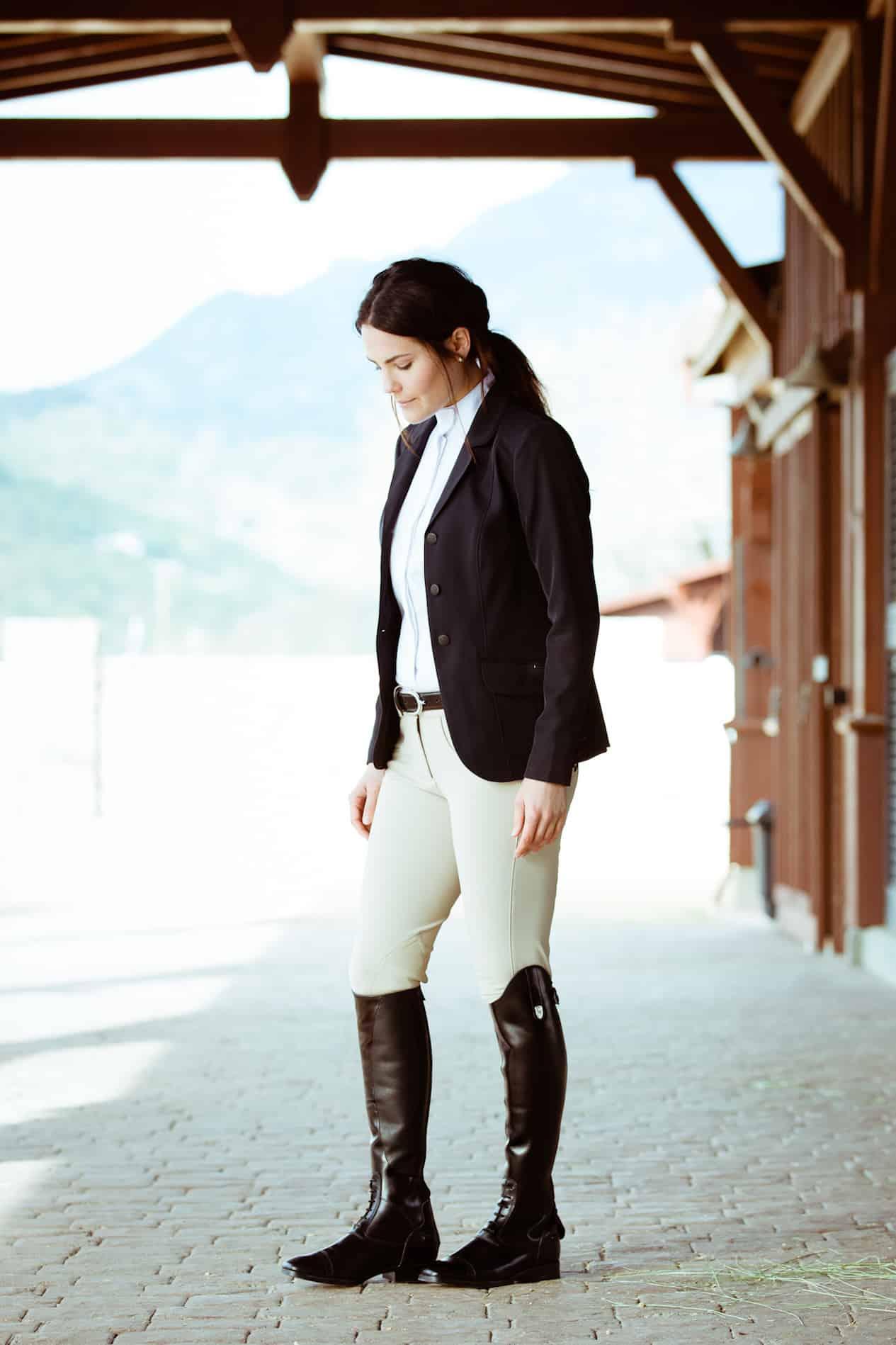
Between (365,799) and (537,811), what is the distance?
0.50 m

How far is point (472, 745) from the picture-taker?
→ 2.90m

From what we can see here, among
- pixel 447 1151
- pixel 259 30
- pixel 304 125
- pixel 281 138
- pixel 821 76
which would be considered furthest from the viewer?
pixel 821 76

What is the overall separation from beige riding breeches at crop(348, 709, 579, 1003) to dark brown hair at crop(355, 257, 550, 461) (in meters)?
0.51

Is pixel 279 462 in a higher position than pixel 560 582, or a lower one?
higher

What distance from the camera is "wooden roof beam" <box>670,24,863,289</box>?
6.96m

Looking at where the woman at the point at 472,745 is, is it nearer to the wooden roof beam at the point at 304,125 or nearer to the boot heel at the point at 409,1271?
the boot heel at the point at 409,1271

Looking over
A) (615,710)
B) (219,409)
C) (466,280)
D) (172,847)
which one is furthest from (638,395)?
(466,280)

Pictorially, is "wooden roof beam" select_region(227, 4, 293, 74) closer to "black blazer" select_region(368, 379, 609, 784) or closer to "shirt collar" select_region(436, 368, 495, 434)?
"shirt collar" select_region(436, 368, 495, 434)

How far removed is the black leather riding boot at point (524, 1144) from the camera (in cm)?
291

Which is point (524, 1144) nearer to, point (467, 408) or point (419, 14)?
point (467, 408)

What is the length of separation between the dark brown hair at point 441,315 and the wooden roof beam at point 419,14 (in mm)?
4163

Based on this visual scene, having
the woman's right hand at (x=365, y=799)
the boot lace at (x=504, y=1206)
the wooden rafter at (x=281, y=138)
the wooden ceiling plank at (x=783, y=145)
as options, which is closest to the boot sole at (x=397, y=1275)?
the boot lace at (x=504, y=1206)

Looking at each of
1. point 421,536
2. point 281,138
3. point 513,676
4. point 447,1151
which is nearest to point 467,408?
point 421,536

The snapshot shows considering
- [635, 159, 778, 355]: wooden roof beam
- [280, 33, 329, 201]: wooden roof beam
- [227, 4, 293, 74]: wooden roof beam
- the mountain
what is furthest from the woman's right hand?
the mountain
